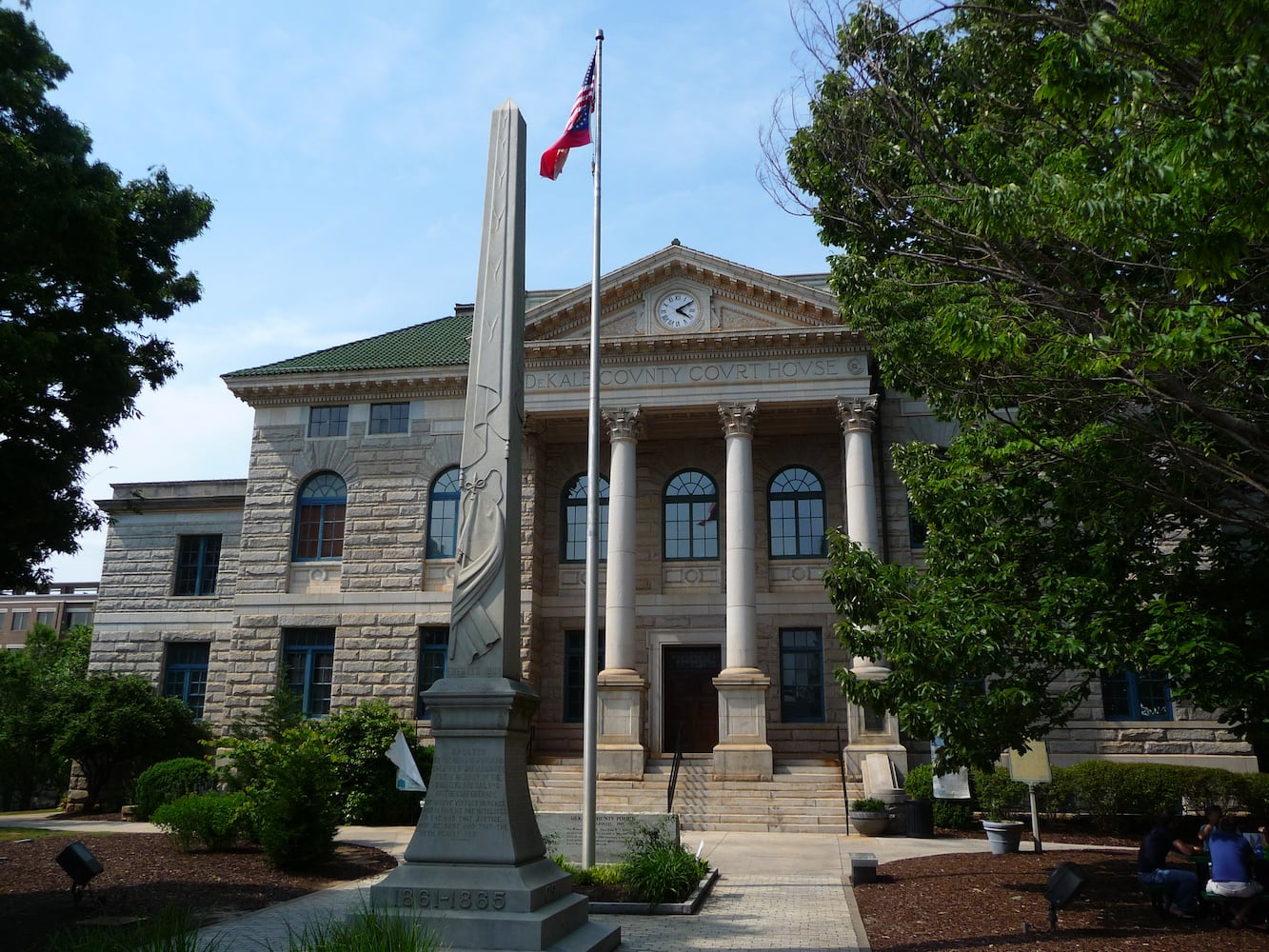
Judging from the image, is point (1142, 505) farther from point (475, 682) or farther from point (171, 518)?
point (171, 518)

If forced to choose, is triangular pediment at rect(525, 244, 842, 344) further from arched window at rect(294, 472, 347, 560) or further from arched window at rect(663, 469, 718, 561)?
arched window at rect(294, 472, 347, 560)

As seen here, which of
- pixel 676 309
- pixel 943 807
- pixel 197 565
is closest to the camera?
pixel 943 807

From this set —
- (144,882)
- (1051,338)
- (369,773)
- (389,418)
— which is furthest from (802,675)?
(1051,338)

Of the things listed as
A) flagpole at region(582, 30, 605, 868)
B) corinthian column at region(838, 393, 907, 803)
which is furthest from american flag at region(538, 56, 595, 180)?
corinthian column at region(838, 393, 907, 803)

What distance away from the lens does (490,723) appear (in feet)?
28.8

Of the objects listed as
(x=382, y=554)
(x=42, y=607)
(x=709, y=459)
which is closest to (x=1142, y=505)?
(x=709, y=459)

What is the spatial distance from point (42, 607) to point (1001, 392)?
9529 cm

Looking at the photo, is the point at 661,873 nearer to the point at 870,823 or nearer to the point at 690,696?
the point at 870,823

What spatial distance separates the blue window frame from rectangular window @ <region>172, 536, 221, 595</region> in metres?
24.8

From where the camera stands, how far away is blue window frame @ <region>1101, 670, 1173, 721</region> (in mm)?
24859

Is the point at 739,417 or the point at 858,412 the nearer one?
the point at 858,412

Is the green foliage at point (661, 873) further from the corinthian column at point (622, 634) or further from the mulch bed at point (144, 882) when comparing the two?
the corinthian column at point (622, 634)

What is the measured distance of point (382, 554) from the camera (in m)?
28.2

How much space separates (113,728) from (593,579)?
15.5 m
